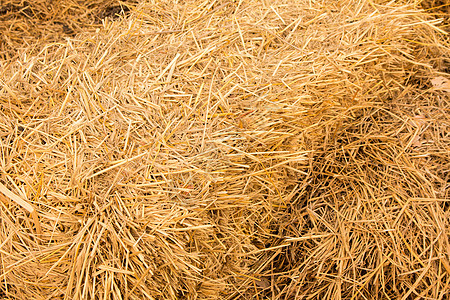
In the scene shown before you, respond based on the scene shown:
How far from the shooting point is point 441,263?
1.67 metres

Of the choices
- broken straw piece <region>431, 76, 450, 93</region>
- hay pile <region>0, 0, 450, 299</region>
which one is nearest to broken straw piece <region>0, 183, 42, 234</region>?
hay pile <region>0, 0, 450, 299</region>

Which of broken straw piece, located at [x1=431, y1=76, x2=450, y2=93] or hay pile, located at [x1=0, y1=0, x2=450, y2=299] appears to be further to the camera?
broken straw piece, located at [x1=431, y1=76, x2=450, y2=93]

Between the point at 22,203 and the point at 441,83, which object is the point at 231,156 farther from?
the point at 441,83

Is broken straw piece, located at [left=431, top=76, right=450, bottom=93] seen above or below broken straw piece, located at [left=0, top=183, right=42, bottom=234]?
below

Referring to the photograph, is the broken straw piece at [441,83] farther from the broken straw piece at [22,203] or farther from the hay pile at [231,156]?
the broken straw piece at [22,203]

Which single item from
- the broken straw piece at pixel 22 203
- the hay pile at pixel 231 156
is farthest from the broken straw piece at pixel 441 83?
the broken straw piece at pixel 22 203

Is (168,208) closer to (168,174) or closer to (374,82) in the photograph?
(168,174)

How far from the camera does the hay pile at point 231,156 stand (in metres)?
1.43

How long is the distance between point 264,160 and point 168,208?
0.50 metres

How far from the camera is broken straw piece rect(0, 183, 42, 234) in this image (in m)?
1.43

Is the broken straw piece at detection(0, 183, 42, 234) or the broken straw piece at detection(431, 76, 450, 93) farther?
the broken straw piece at detection(431, 76, 450, 93)

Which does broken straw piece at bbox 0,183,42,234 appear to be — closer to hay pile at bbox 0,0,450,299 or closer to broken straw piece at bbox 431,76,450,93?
hay pile at bbox 0,0,450,299


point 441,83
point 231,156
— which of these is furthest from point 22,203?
point 441,83

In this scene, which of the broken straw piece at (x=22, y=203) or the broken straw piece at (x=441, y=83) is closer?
the broken straw piece at (x=22, y=203)
